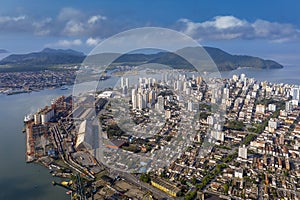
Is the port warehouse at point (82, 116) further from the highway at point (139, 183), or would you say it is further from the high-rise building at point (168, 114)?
the high-rise building at point (168, 114)

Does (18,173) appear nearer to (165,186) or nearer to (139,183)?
(139,183)

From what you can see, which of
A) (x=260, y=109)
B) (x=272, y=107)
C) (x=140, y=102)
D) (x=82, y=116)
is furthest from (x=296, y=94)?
(x=82, y=116)

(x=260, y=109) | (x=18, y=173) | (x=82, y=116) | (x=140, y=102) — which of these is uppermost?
(x=140, y=102)

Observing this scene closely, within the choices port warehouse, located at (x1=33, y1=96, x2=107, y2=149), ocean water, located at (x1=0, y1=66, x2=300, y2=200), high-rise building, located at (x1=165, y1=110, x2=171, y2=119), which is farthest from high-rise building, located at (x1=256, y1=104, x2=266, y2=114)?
ocean water, located at (x1=0, y1=66, x2=300, y2=200)

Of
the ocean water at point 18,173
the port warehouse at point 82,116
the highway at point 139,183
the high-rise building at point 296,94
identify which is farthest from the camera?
the high-rise building at point 296,94

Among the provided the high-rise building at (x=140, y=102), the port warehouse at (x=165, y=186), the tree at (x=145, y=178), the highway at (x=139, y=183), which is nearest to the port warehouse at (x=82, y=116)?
the highway at (x=139, y=183)

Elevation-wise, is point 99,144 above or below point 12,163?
above

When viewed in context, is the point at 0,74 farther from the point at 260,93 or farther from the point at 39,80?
the point at 260,93

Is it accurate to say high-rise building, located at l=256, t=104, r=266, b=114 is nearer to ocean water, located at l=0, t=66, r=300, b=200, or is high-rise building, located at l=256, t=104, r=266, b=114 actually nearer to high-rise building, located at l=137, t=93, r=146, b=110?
high-rise building, located at l=137, t=93, r=146, b=110

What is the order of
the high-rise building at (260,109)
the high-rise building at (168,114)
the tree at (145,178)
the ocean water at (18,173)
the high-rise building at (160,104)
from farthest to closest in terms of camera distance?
the high-rise building at (260,109), the high-rise building at (160,104), the high-rise building at (168,114), the tree at (145,178), the ocean water at (18,173)

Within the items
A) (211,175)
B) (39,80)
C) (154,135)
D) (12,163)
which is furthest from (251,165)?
(39,80)

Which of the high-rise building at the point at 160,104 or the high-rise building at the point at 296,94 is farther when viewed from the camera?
the high-rise building at the point at 296,94
